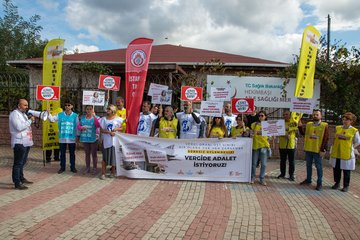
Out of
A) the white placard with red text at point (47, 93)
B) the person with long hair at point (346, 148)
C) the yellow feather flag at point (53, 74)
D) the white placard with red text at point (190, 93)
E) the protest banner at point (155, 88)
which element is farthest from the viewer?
the protest banner at point (155, 88)

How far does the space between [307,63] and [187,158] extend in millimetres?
4437

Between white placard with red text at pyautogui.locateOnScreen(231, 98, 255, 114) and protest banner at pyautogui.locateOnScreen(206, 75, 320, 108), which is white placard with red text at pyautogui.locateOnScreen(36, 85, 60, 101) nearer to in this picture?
white placard with red text at pyautogui.locateOnScreen(231, 98, 255, 114)

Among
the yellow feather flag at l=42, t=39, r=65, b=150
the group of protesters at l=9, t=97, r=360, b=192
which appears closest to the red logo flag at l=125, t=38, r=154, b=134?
the group of protesters at l=9, t=97, r=360, b=192

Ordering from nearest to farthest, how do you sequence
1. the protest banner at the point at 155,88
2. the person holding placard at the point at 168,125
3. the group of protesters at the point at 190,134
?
the group of protesters at the point at 190,134 → the person holding placard at the point at 168,125 → the protest banner at the point at 155,88

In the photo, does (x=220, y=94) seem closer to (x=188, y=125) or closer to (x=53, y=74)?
(x=188, y=125)

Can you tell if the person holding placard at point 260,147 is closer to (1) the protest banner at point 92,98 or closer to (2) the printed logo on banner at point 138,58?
(2) the printed logo on banner at point 138,58

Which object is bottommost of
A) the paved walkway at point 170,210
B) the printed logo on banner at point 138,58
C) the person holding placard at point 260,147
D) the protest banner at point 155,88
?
the paved walkway at point 170,210

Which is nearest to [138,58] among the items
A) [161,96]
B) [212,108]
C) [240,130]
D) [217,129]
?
[161,96]

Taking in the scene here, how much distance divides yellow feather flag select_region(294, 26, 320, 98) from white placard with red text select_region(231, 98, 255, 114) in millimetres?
1653

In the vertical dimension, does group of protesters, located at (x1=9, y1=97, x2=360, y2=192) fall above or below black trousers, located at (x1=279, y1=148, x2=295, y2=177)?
above

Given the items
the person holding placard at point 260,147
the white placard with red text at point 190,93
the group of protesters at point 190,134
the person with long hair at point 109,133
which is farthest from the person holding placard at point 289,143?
the person with long hair at point 109,133

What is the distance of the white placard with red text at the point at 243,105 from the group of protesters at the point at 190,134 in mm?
251

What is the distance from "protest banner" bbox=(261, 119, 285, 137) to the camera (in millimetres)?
7184

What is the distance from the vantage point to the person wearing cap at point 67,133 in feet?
26.6
